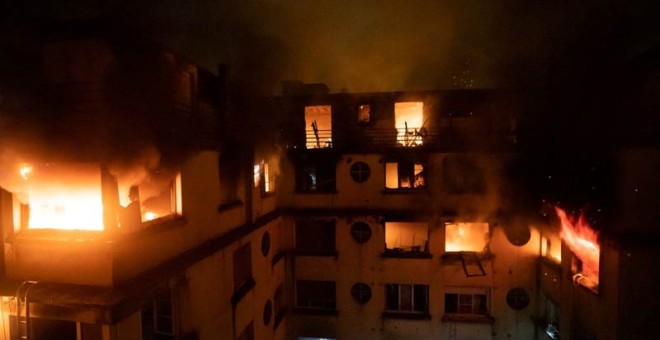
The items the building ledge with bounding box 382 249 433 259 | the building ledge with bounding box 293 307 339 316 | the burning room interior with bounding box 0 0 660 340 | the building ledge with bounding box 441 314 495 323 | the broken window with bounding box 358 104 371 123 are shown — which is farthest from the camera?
the broken window with bounding box 358 104 371 123

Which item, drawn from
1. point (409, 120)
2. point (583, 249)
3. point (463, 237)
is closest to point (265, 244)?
point (409, 120)

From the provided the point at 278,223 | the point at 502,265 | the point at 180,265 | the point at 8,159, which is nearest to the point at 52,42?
the point at 8,159

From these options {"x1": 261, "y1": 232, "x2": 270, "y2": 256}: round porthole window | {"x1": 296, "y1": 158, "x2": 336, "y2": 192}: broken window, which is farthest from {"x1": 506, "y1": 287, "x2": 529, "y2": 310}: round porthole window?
{"x1": 261, "y1": 232, "x2": 270, "y2": 256}: round porthole window

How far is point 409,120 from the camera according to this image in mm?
17891

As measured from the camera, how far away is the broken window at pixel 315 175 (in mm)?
17359

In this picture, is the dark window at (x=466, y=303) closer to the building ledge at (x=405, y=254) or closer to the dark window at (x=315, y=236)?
the building ledge at (x=405, y=254)

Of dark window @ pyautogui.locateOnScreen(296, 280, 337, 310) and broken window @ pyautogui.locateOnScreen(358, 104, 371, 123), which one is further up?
broken window @ pyautogui.locateOnScreen(358, 104, 371, 123)

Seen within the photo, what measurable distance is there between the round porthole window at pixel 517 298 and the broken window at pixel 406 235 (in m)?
4.37

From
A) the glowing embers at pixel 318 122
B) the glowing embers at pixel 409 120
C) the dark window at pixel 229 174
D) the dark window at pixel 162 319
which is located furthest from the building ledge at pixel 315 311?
the dark window at pixel 162 319

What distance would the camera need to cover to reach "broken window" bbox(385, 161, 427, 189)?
16.9 metres

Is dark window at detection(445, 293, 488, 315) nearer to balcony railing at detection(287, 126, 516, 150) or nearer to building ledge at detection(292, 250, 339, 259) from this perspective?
building ledge at detection(292, 250, 339, 259)

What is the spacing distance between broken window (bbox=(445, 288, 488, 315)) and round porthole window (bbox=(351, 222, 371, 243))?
4.65 m

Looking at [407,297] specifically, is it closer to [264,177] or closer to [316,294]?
[316,294]

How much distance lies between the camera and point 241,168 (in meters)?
13.1
